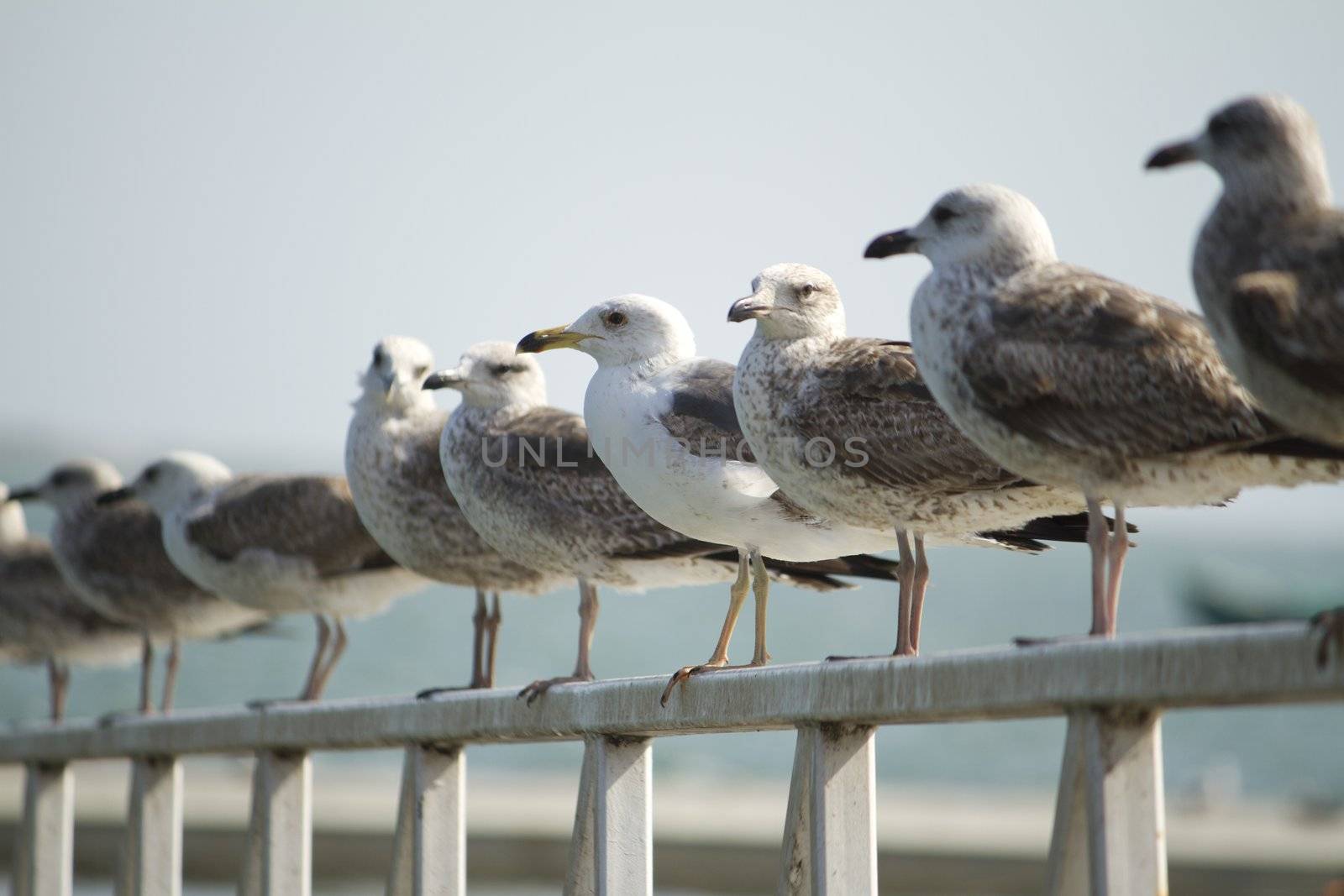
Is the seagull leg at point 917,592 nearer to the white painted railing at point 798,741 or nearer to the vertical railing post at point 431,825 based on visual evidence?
the white painted railing at point 798,741

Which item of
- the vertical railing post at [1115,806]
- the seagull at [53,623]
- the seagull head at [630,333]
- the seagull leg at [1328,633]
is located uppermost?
the seagull at [53,623]

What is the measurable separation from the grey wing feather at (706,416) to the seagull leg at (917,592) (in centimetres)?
67

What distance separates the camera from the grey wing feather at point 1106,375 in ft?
14.7

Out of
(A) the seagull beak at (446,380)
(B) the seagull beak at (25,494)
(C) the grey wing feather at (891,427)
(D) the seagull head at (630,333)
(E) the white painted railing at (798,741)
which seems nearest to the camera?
(E) the white painted railing at (798,741)

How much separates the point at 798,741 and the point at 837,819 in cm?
37

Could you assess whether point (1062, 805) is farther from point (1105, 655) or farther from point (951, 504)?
point (951, 504)

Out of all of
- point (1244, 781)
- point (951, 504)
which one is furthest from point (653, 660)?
point (951, 504)

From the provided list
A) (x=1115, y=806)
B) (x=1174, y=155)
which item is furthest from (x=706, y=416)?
(x=1115, y=806)

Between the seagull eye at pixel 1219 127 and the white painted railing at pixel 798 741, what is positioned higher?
the seagull eye at pixel 1219 127

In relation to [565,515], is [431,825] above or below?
below

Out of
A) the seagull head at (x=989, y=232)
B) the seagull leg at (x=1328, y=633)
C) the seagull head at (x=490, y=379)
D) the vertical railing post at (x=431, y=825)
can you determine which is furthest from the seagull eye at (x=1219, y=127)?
the seagull head at (x=490, y=379)

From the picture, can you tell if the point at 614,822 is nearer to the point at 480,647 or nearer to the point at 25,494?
the point at 480,647

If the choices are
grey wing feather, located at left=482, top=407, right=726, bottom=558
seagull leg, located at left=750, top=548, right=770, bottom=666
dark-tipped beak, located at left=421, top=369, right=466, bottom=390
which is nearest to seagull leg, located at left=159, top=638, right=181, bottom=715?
dark-tipped beak, located at left=421, top=369, right=466, bottom=390

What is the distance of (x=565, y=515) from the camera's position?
23.8 ft
